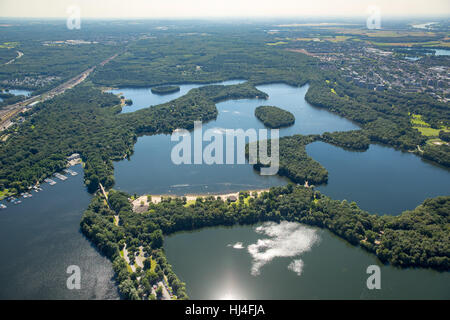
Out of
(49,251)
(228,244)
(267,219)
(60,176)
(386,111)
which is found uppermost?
(386,111)

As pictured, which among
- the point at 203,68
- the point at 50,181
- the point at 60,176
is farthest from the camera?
the point at 203,68

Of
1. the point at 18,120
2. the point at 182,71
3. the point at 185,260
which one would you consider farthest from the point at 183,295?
the point at 182,71

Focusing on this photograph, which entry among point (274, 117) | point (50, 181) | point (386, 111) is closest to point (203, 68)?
point (274, 117)

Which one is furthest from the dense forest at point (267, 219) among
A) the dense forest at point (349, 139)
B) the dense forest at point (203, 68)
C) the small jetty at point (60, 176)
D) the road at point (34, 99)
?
the dense forest at point (203, 68)

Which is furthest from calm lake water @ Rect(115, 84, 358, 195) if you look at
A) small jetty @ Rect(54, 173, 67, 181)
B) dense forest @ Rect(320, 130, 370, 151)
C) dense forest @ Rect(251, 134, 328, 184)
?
small jetty @ Rect(54, 173, 67, 181)

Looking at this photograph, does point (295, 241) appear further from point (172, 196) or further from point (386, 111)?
point (386, 111)

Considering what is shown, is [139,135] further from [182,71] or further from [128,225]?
[182,71]

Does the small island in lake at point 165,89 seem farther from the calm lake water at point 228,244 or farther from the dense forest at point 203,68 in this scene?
the calm lake water at point 228,244
